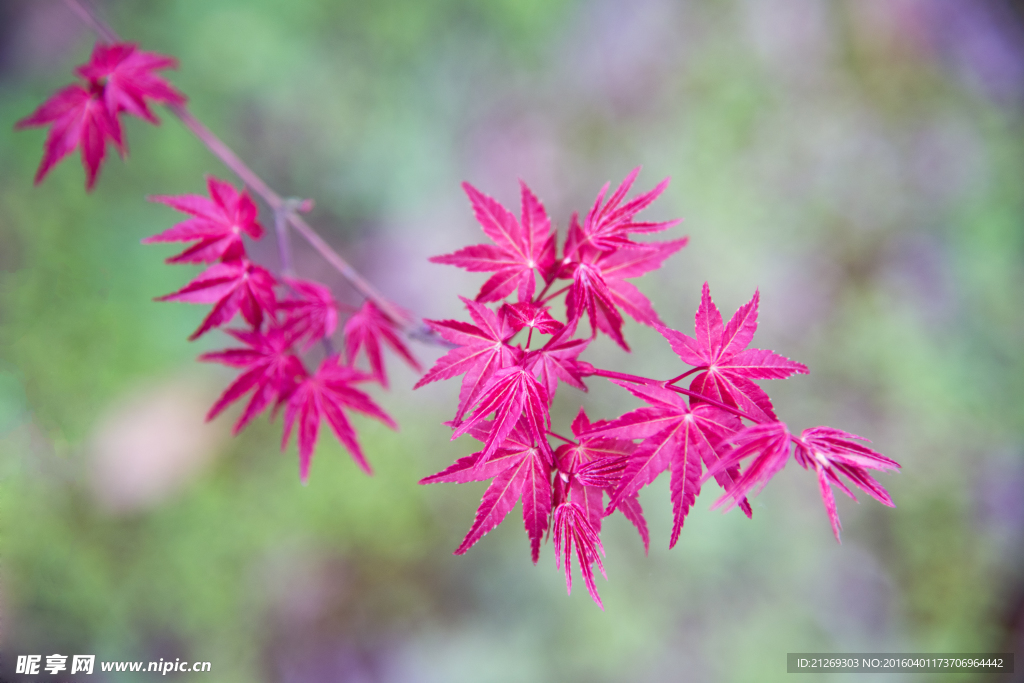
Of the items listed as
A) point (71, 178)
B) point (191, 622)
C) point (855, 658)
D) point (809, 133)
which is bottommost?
point (855, 658)

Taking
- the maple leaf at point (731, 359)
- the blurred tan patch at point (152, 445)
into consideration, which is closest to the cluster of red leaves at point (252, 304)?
the maple leaf at point (731, 359)

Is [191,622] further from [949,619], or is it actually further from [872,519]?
[949,619]

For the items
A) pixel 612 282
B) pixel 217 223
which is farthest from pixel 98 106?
pixel 612 282

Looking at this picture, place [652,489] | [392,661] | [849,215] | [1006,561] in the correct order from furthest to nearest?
[849,215] → [1006,561] → [652,489] → [392,661]

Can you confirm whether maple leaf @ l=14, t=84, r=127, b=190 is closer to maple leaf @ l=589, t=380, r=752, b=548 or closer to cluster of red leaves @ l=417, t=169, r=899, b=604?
cluster of red leaves @ l=417, t=169, r=899, b=604

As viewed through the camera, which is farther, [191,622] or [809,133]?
[809,133]

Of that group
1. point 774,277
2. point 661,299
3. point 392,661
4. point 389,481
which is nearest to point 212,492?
point 389,481

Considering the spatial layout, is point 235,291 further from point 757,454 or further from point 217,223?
point 757,454

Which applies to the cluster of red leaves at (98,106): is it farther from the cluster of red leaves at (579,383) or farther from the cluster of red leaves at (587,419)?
the cluster of red leaves at (587,419)
